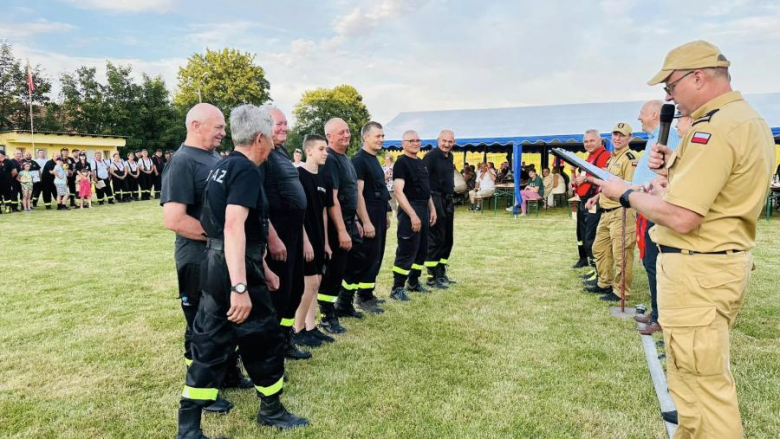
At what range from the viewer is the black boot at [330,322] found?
4914 millimetres

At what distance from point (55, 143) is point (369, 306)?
34431 millimetres

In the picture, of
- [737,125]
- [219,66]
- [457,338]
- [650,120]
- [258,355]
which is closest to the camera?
[737,125]

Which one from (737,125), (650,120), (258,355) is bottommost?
(258,355)

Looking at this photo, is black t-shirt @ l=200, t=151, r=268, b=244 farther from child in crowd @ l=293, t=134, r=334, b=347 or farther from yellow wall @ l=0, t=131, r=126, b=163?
yellow wall @ l=0, t=131, r=126, b=163

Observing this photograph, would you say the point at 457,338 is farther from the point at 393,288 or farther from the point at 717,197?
the point at 717,197

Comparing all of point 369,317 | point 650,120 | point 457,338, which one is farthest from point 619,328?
point 369,317

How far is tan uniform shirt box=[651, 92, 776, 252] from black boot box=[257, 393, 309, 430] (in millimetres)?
2429

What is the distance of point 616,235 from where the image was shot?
5.82 metres

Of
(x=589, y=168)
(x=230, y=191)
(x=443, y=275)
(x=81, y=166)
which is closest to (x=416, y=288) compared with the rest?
(x=443, y=275)

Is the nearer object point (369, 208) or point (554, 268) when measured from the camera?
point (369, 208)

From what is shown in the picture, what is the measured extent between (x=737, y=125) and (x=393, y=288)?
4589mm

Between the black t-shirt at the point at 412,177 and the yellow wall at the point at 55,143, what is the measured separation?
2752cm

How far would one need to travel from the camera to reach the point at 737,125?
2.10 m

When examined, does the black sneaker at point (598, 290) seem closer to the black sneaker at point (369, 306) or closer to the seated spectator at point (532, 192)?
the black sneaker at point (369, 306)
